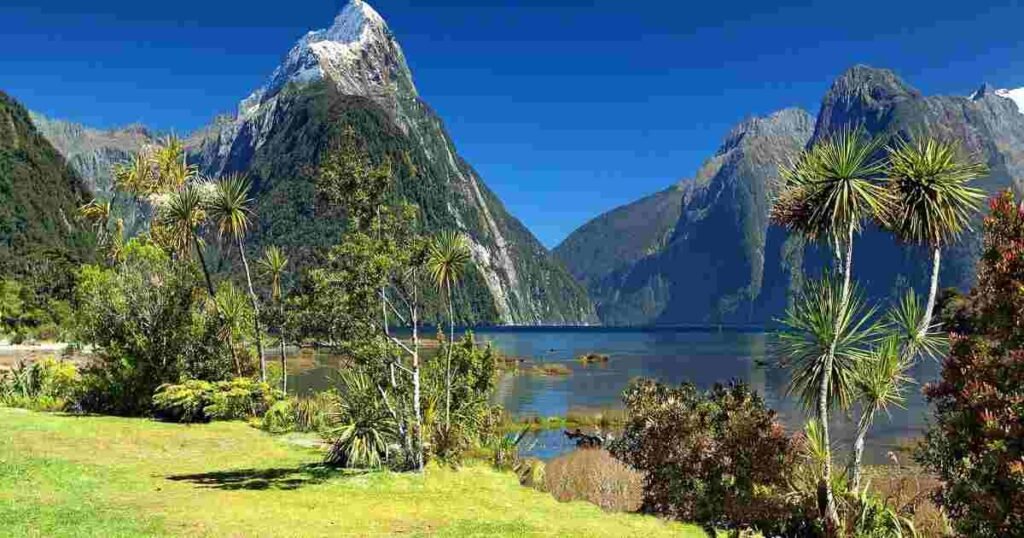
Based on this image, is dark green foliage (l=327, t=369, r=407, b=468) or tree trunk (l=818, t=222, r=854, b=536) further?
dark green foliage (l=327, t=369, r=407, b=468)

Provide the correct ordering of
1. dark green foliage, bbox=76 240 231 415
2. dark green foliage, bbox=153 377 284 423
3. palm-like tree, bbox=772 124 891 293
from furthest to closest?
dark green foliage, bbox=76 240 231 415 → dark green foliage, bbox=153 377 284 423 → palm-like tree, bbox=772 124 891 293

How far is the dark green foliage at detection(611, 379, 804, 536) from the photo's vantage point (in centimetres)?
1738

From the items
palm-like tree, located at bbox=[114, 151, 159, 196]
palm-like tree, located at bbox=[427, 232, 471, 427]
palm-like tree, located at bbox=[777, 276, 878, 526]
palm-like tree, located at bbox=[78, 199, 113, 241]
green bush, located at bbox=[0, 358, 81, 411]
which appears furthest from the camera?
palm-like tree, located at bbox=[78, 199, 113, 241]

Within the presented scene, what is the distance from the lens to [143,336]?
30.3m

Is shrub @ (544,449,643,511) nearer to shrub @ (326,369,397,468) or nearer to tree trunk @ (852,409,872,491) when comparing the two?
shrub @ (326,369,397,468)

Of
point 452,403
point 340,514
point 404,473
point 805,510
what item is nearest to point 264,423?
point 452,403

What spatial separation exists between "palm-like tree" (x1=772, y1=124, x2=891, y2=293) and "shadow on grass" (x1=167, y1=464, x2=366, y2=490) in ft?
43.2

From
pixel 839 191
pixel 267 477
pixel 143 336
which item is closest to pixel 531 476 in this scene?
pixel 267 477

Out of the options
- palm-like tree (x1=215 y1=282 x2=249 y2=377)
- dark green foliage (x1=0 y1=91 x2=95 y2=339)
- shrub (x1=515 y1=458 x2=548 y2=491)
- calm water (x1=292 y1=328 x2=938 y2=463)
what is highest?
dark green foliage (x1=0 y1=91 x2=95 y2=339)

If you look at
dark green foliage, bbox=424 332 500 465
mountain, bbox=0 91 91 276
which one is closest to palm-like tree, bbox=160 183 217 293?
dark green foliage, bbox=424 332 500 465

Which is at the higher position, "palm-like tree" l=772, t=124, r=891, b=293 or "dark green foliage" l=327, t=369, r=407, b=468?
"palm-like tree" l=772, t=124, r=891, b=293

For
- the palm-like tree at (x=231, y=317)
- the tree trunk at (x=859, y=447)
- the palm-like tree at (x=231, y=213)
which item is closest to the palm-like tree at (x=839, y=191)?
the tree trunk at (x=859, y=447)

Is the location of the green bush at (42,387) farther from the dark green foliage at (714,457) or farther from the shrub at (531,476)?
the dark green foliage at (714,457)

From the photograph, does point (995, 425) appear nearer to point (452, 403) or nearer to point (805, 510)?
point (805, 510)
